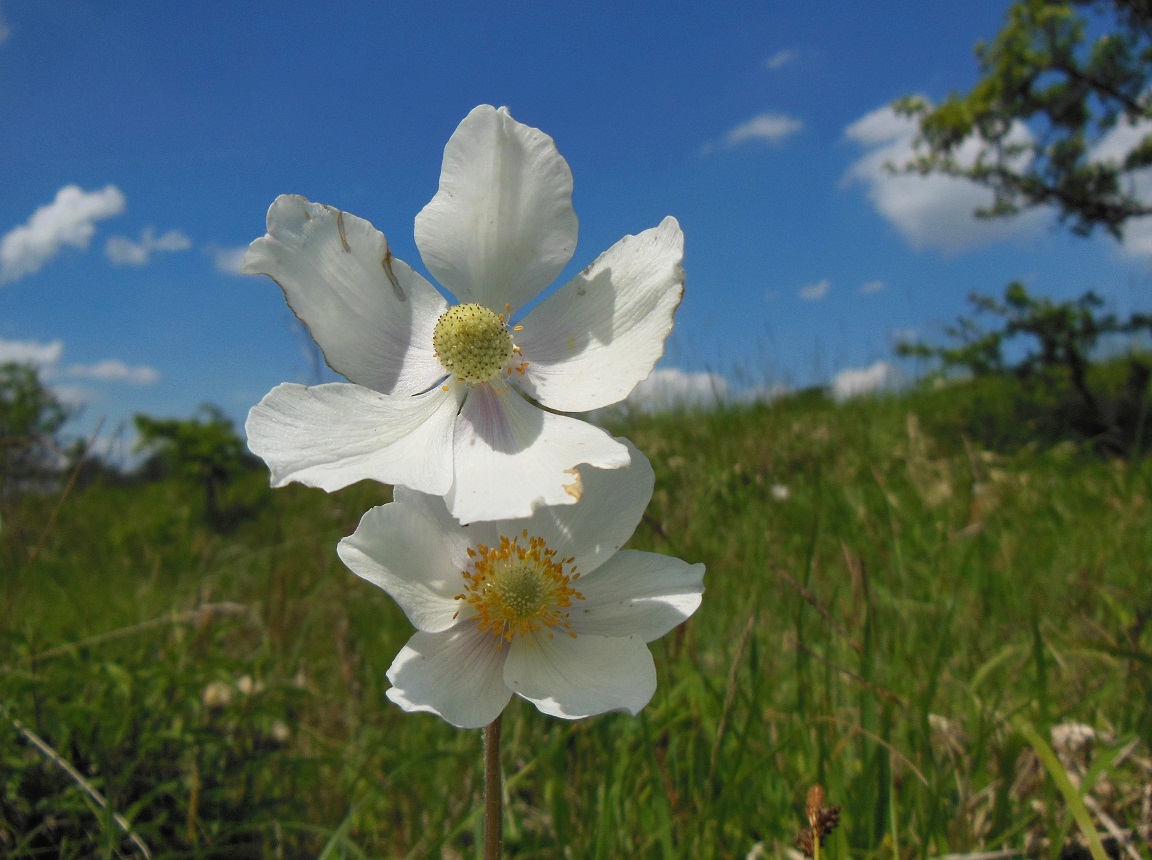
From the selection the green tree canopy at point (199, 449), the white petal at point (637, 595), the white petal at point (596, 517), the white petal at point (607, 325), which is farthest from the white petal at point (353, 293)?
the green tree canopy at point (199, 449)

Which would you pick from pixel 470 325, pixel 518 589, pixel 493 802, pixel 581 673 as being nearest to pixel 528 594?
pixel 518 589

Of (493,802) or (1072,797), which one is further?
(1072,797)

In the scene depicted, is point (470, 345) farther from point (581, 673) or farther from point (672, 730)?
point (672, 730)

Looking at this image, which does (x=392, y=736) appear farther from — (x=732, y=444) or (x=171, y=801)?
(x=732, y=444)

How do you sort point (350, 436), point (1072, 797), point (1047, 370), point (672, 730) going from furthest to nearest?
1. point (1047, 370)
2. point (672, 730)
3. point (1072, 797)
4. point (350, 436)

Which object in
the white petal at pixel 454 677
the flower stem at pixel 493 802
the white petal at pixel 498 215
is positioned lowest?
the flower stem at pixel 493 802

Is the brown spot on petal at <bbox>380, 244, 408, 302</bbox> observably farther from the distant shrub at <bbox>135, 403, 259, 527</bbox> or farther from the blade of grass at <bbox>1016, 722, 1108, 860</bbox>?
the distant shrub at <bbox>135, 403, 259, 527</bbox>

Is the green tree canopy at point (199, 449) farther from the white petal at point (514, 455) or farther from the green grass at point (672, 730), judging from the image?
the white petal at point (514, 455)
